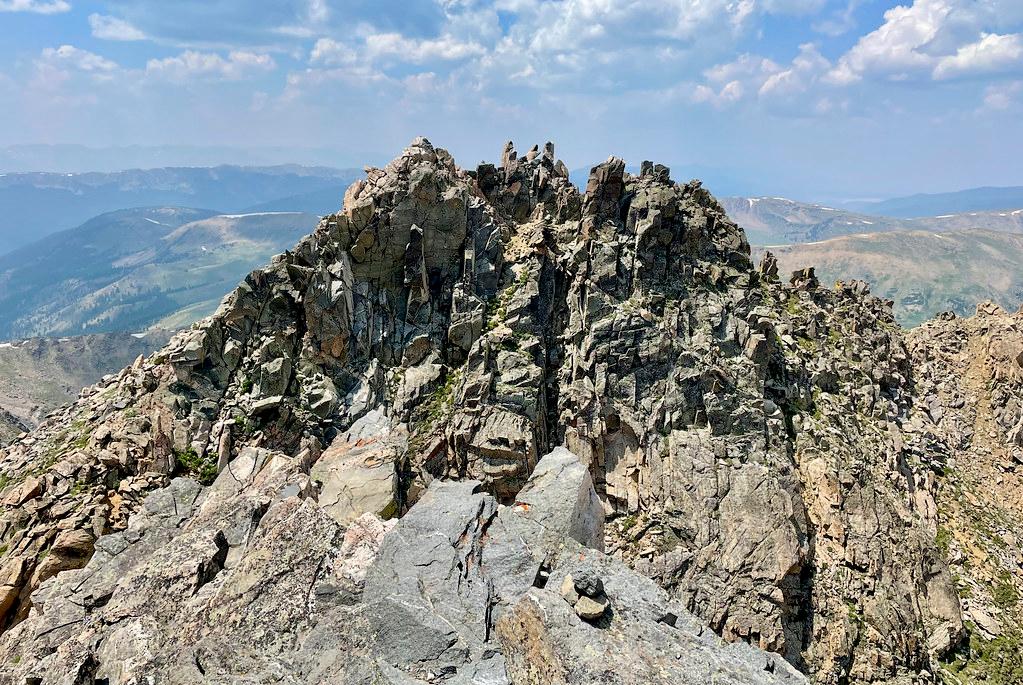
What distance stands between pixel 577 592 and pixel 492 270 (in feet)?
135

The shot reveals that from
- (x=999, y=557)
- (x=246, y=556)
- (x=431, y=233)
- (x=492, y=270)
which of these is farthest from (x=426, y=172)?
(x=999, y=557)

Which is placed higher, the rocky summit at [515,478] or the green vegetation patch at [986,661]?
the rocky summit at [515,478]

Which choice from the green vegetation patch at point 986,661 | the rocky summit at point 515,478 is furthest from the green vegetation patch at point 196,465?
the green vegetation patch at point 986,661

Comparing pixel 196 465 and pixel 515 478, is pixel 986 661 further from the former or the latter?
pixel 196 465

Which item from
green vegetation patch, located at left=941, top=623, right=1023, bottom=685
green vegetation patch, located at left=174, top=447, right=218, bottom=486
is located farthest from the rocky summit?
green vegetation patch, located at left=941, top=623, right=1023, bottom=685

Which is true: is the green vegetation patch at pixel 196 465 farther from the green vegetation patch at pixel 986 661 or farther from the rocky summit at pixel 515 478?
the green vegetation patch at pixel 986 661

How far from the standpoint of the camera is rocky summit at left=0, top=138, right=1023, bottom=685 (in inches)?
936

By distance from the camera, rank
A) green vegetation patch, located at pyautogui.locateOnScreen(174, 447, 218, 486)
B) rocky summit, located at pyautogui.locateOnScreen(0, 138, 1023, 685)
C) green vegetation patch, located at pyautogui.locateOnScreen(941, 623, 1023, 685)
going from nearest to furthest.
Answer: rocky summit, located at pyautogui.locateOnScreen(0, 138, 1023, 685) < green vegetation patch, located at pyautogui.locateOnScreen(174, 447, 218, 486) < green vegetation patch, located at pyautogui.locateOnScreen(941, 623, 1023, 685)

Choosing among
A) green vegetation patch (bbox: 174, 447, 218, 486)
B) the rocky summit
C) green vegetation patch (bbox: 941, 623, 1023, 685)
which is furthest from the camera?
green vegetation patch (bbox: 941, 623, 1023, 685)

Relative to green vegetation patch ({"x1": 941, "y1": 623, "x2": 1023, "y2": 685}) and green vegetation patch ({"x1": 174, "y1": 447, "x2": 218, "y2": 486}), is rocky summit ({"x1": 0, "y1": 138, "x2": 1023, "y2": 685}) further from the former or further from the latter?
green vegetation patch ({"x1": 941, "y1": 623, "x2": 1023, "y2": 685})

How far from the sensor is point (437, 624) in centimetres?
2303

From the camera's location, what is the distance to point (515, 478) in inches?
2101

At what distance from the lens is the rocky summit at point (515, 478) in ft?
78.0

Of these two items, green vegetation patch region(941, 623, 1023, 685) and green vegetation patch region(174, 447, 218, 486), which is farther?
green vegetation patch region(941, 623, 1023, 685)
